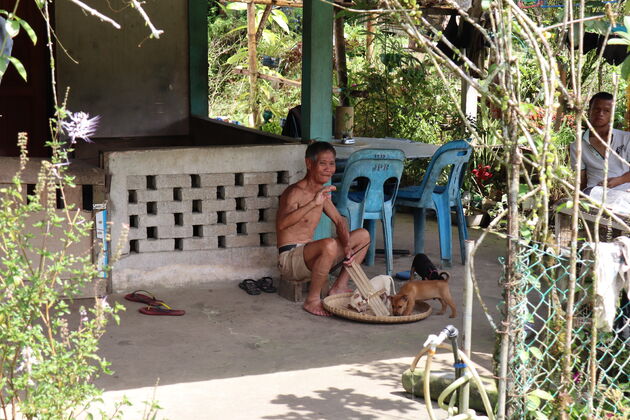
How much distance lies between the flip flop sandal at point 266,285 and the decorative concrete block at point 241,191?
0.72m

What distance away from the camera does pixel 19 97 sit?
8797mm

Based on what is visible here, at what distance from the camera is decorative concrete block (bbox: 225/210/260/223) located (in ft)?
23.3

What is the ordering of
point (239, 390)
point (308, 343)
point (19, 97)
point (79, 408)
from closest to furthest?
1. point (79, 408)
2. point (239, 390)
3. point (308, 343)
4. point (19, 97)

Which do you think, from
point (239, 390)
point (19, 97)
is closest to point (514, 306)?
point (239, 390)

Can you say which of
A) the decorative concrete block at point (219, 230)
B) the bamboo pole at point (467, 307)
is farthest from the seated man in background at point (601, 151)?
the bamboo pole at point (467, 307)

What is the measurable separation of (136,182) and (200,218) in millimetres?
607

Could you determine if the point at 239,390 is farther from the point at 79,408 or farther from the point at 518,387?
the point at 518,387

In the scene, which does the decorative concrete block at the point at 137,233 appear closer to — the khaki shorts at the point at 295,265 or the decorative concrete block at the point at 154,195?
the decorative concrete block at the point at 154,195

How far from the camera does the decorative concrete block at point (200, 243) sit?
6.98 m

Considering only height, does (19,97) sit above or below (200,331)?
above

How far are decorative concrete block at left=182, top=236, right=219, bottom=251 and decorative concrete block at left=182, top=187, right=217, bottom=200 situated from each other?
34 centimetres

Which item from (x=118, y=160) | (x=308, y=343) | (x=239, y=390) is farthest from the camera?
(x=118, y=160)

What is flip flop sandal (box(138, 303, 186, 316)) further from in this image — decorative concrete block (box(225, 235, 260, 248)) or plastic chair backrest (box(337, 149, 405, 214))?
plastic chair backrest (box(337, 149, 405, 214))

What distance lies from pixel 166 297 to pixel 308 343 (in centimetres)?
152
